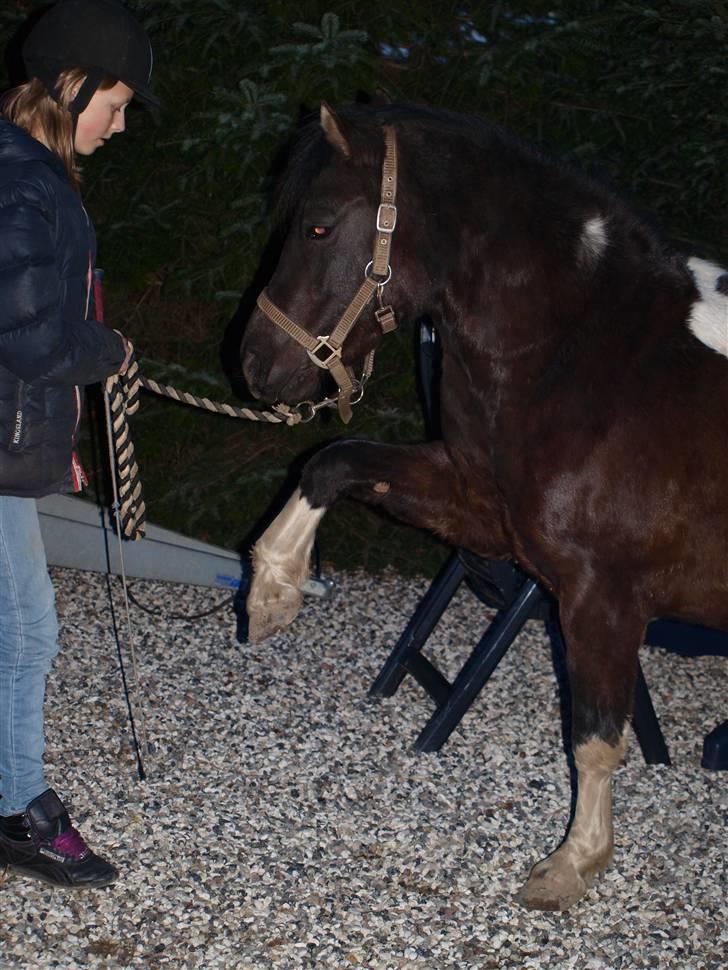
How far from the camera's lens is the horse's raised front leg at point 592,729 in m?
2.68

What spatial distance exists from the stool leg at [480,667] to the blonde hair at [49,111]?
1999mm

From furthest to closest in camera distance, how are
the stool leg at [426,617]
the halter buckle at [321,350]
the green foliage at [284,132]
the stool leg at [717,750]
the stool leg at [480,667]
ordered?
the green foliage at [284,132]
the stool leg at [426,617]
the stool leg at [717,750]
the stool leg at [480,667]
the halter buckle at [321,350]

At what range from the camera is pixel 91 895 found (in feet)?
9.12

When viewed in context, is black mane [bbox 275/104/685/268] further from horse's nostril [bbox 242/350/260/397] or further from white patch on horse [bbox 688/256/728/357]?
horse's nostril [bbox 242/350/260/397]

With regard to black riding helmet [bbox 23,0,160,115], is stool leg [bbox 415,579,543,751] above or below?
below

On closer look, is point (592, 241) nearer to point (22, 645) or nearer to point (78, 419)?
point (78, 419)

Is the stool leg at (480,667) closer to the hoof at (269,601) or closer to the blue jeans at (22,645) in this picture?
the hoof at (269,601)

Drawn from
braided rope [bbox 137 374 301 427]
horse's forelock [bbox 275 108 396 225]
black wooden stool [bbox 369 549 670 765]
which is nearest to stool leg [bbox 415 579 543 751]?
black wooden stool [bbox 369 549 670 765]

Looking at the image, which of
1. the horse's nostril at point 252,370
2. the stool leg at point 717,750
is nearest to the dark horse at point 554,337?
the horse's nostril at point 252,370

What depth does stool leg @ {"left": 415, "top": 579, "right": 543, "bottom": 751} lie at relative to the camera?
354 cm

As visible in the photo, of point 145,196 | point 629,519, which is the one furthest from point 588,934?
point 145,196

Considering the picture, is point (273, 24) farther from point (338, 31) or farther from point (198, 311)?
point (198, 311)

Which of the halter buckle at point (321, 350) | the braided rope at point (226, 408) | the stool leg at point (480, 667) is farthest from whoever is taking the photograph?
the stool leg at point (480, 667)

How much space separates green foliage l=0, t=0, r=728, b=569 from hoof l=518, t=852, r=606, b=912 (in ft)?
8.96
